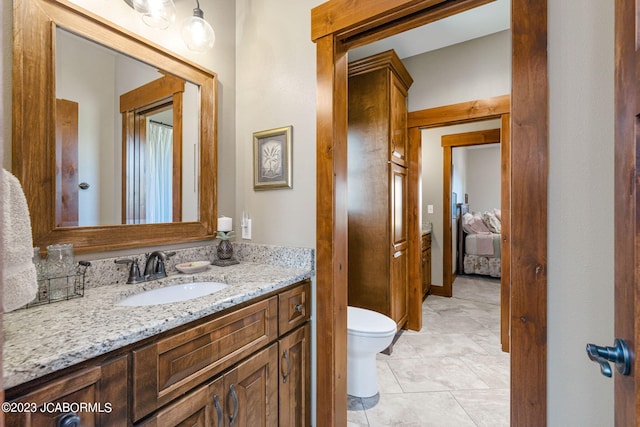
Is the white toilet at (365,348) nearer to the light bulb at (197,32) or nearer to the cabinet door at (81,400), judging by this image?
the cabinet door at (81,400)

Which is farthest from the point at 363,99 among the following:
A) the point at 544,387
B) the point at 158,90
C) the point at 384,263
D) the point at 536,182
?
the point at 544,387

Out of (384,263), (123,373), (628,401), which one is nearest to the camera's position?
(628,401)

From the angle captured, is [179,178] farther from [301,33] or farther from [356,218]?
[356,218]

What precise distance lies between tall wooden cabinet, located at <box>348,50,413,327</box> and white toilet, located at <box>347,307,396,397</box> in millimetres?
593

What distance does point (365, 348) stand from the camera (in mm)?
1733

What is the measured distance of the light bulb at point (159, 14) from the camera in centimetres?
126

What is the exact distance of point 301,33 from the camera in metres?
1.50

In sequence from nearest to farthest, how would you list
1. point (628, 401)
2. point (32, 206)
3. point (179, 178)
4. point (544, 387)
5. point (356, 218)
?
1. point (628, 401)
2. point (544, 387)
3. point (32, 206)
4. point (179, 178)
5. point (356, 218)

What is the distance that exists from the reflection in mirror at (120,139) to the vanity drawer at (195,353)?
0.70 metres

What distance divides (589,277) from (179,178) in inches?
68.8

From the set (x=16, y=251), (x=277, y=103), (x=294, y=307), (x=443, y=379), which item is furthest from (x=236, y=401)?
(x=443, y=379)

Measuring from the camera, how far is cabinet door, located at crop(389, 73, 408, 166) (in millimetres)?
2432

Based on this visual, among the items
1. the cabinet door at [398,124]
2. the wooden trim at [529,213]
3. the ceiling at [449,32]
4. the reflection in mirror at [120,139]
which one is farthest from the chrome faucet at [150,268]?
the ceiling at [449,32]

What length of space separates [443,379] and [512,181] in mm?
1691
